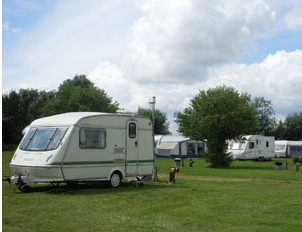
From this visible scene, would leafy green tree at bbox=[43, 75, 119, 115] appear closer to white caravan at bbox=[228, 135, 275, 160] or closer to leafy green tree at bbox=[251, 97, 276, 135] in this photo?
white caravan at bbox=[228, 135, 275, 160]

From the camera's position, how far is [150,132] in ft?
54.2

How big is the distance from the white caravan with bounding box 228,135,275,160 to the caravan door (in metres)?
23.9

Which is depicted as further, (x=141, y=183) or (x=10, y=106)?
(x=10, y=106)

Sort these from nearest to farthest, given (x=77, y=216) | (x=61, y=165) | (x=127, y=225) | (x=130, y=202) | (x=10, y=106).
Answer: (x=127, y=225)
(x=77, y=216)
(x=130, y=202)
(x=61, y=165)
(x=10, y=106)

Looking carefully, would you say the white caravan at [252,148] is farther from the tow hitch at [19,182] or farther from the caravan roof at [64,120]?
the tow hitch at [19,182]

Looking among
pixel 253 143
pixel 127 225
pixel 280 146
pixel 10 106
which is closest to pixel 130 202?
pixel 127 225

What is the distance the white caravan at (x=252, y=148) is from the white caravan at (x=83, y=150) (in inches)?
945

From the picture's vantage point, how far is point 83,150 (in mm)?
13969

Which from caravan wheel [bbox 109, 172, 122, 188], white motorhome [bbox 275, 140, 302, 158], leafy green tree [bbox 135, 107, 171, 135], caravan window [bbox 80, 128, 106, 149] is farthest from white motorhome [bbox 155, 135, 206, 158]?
caravan window [bbox 80, 128, 106, 149]

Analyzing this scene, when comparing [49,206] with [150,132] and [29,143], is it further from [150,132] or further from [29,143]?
[150,132]

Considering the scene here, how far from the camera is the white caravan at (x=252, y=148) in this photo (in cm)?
3994

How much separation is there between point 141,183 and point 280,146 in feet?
127

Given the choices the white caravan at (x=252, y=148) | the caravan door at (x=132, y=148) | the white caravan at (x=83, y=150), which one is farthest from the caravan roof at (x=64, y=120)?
the white caravan at (x=252, y=148)

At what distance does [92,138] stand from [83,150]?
0.59 metres
